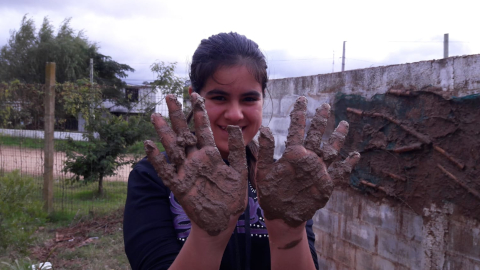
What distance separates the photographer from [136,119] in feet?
21.1

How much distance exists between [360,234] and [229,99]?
2.42 m

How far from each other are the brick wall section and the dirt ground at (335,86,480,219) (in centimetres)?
10

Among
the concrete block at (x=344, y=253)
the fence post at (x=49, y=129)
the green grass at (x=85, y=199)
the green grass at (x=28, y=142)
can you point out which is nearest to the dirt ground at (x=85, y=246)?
the green grass at (x=85, y=199)

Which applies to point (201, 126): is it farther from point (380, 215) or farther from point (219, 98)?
point (380, 215)

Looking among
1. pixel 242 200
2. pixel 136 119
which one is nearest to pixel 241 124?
pixel 242 200

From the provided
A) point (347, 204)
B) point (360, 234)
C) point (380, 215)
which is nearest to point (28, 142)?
point (347, 204)

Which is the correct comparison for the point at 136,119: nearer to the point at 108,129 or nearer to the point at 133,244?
the point at 108,129

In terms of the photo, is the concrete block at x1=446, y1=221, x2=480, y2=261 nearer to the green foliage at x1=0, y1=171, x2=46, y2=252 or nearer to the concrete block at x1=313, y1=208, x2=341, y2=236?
the concrete block at x1=313, y1=208, x2=341, y2=236

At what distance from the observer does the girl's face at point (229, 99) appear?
4.46ft

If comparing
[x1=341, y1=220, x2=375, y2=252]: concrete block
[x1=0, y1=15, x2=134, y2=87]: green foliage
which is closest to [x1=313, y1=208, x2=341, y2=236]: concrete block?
[x1=341, y1=220, x2=375, y2=252]: concrete block

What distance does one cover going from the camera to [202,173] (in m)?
1.07

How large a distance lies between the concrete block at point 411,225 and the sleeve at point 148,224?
7.15 ft

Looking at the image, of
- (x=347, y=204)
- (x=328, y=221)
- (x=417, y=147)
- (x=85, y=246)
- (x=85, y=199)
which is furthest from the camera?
(x=85, y=199)

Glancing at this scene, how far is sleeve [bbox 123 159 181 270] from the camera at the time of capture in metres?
1.17
